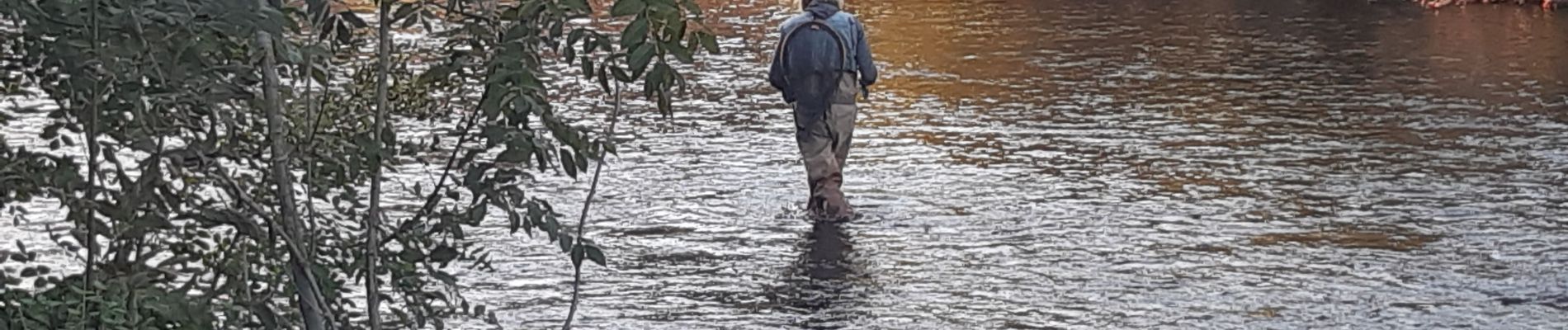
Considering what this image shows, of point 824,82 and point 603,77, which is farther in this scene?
point 824,82

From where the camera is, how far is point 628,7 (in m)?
3.56

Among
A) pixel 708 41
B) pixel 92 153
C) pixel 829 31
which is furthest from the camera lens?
pixel 829 31

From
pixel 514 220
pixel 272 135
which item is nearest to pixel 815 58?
pixel 514 220

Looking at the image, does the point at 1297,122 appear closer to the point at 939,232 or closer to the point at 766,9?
the point at 939,232

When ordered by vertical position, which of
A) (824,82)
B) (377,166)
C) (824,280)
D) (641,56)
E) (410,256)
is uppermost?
(641,56)

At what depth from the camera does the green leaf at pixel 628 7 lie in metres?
3.55

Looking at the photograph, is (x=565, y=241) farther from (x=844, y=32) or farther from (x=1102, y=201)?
(x=1102, y=201)

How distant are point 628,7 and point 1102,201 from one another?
7745 millimetres

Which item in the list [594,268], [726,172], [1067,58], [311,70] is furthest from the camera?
[1067,58]

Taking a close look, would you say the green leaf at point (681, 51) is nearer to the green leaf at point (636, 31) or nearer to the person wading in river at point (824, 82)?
the green leaf at point (636, 31)

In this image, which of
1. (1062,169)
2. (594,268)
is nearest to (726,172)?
(1062,169)

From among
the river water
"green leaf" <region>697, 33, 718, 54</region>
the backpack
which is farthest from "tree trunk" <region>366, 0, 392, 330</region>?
the backpack

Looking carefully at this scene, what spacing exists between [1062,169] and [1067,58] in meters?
6.38

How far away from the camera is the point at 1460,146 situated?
13.0 m
